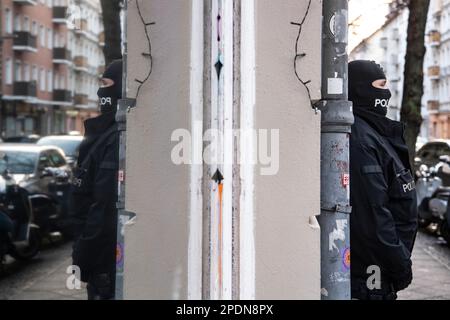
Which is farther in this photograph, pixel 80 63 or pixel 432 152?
pixel 80 63

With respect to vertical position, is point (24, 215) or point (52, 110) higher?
point (52, 110)

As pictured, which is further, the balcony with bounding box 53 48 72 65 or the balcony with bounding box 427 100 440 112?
the balcony with bounding box 427 100 440 112

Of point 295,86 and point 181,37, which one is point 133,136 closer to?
point 181,37

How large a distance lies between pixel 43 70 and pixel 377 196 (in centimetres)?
5000

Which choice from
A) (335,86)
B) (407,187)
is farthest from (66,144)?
(335,86)

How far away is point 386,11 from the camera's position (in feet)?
10.1

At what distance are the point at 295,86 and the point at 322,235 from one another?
525mm

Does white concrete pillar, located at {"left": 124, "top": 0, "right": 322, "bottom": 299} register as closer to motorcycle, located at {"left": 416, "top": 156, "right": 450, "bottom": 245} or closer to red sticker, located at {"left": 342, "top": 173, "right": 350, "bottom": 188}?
red sticker, located at {"left": 342, "top": 173, "right": 350, "bottom": 188}

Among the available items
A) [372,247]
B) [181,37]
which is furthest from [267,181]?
[372,247]

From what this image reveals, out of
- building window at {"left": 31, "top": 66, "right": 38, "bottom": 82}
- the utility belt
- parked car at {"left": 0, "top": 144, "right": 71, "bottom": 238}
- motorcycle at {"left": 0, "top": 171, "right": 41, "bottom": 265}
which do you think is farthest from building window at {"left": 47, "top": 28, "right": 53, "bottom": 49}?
the utility belt

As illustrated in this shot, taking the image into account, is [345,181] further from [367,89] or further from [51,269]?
[51,269]

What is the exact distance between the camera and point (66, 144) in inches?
652

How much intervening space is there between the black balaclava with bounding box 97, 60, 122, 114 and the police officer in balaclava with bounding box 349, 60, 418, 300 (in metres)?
0.95

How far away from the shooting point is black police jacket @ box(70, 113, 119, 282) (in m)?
3.09
